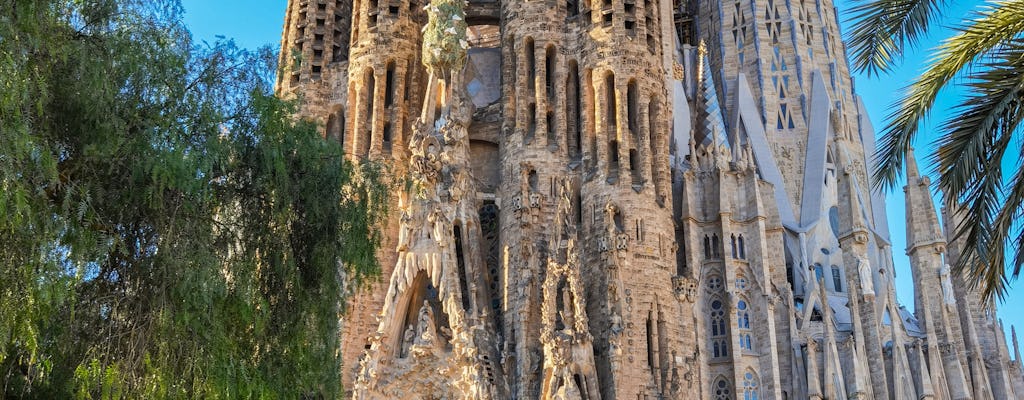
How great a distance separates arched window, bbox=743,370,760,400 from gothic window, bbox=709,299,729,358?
28.2 inches

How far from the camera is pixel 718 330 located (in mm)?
28688

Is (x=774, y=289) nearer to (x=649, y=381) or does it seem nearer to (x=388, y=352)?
(x=649, y=381)

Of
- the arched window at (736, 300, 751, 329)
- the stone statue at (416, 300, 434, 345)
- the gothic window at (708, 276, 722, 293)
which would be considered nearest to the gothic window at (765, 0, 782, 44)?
the gothic window at (708, 276, 722, 293)

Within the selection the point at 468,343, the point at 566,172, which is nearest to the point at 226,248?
the point at 468,343

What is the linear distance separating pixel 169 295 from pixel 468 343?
13547 millimetres

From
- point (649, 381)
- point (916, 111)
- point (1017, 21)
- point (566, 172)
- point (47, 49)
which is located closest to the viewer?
point (1017, 21)

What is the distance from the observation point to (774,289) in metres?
29.6

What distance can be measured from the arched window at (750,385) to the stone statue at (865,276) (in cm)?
443

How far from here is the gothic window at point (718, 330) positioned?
28.5 metres

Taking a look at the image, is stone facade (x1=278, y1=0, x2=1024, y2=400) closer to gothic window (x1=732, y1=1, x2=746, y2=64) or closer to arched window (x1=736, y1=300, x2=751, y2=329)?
arched window (x1=736, y1=300, x2=751, y2=329)

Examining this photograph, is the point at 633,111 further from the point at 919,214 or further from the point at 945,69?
the point at 945,69

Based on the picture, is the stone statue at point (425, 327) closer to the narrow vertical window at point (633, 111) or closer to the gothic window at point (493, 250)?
the gothic window at point (493, 250)

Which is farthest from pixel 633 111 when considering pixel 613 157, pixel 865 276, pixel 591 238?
pixel 865 276

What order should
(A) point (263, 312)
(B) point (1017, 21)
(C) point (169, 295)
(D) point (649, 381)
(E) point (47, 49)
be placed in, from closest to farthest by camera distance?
(B) point (1017, 21)
(E) point (47, 49)
(C) point (169, 295)
(A) point (263, 312)
(D) point (649, 381)
